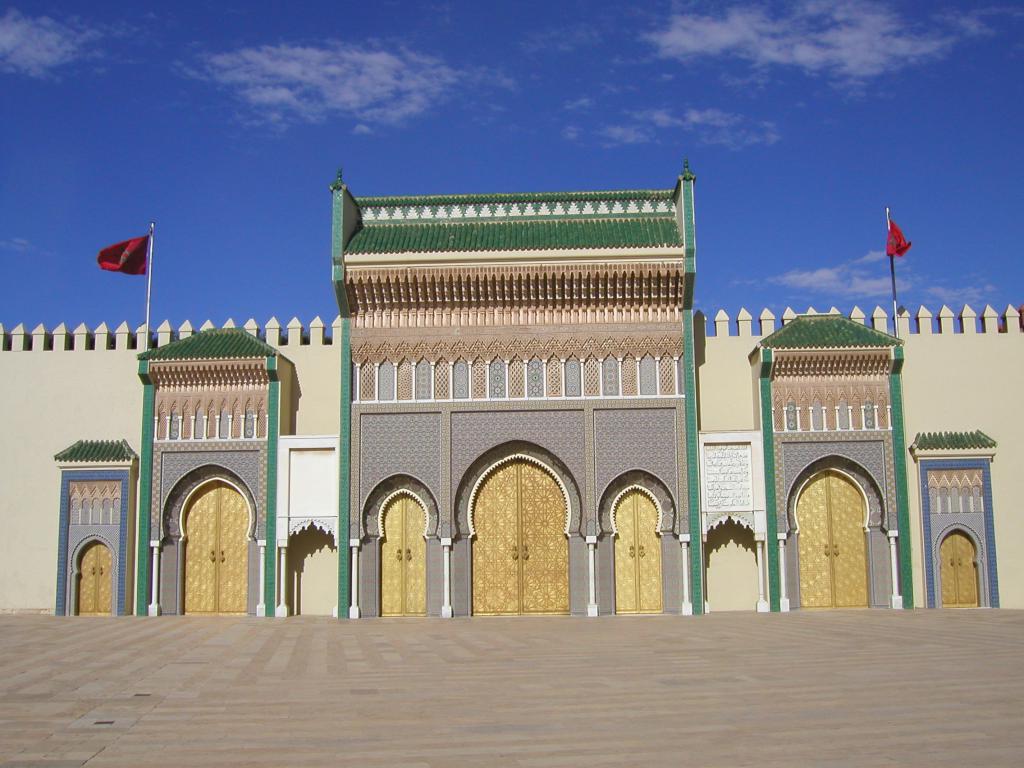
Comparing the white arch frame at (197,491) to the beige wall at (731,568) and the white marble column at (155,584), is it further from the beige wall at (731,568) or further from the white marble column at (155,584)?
the beige wall at (731,568)

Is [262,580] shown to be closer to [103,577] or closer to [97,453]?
[103,577]

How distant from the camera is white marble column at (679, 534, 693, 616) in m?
15.6

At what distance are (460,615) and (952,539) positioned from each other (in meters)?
7.67

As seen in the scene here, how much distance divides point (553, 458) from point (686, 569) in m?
2.62

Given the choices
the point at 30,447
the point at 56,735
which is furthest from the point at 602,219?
the point at 56,735

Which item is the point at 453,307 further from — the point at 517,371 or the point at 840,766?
the point at 840,766

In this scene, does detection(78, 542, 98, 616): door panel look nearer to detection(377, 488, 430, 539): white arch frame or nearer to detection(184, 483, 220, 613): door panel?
detection(184, 483, 220, 613): door panel

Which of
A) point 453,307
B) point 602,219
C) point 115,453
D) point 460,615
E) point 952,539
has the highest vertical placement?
point 602,219

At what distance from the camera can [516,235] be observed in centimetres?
1666

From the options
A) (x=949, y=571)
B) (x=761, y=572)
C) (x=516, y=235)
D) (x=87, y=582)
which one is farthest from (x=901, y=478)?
(x=87, y=582)

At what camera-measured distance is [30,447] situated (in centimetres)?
1739

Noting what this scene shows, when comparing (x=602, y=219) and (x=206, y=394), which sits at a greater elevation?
(x=602, y=219)

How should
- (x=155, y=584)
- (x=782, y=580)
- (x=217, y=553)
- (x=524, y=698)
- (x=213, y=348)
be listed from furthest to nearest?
1. (x=213, y=348)
2. (x=217, y=553)
3. (x=155, y=584)
4. (x=782, y=580)
5. (x=524, y=698)

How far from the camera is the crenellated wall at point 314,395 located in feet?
54.1
